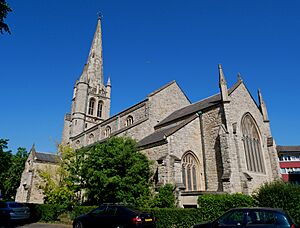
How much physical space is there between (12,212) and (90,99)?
29247 mm

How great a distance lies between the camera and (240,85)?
22.5 meters

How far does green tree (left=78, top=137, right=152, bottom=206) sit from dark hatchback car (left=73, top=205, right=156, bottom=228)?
16.9 feet

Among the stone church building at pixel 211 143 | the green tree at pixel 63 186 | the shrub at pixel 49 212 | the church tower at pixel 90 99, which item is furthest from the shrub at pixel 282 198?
the church tower at pixel 90 99

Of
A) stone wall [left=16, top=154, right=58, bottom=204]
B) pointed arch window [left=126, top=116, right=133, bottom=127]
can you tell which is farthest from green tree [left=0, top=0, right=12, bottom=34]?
stone wall [left=16, top=154, right=58, bottom=204]

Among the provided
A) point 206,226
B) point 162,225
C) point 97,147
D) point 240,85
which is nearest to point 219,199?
point 162,225

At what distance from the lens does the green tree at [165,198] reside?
49.9 feet

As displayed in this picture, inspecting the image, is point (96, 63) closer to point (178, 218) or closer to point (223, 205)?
point (178, 218)

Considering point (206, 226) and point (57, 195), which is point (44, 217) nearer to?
point (57, 195)

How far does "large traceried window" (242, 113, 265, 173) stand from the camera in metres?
20.1

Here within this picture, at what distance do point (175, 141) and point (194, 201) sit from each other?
16.1ft

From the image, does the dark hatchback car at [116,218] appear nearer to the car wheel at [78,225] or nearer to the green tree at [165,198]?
the car wheel at [78,225]

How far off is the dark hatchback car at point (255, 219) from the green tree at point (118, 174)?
8.63m

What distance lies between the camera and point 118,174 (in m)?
A: 17.4

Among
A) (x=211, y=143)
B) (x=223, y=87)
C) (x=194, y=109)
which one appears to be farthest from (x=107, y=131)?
(x=223, y=87)
